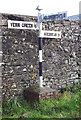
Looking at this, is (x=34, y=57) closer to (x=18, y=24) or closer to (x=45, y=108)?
(x=18, y=24)

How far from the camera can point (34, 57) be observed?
18.8 ft

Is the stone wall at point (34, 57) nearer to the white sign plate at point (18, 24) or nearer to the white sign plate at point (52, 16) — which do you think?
the white sign plate at point (18, 24)

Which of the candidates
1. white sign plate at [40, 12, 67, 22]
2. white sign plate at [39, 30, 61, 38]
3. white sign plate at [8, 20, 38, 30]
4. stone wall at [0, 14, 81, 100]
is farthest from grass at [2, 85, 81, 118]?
white sign plate at [40, 12, 67, 22]

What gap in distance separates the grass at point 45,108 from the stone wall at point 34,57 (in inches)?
17.0

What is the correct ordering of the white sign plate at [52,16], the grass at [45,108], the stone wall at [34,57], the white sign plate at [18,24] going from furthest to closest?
1. the stone wall at [34,57]
2. the white sign plate at [52,16]
3. the white sign plate at [18,24]
4. the grass at [45,108]

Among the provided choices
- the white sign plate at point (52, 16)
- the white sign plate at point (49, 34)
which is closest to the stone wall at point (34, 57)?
the white sign plate at point (49, 34)

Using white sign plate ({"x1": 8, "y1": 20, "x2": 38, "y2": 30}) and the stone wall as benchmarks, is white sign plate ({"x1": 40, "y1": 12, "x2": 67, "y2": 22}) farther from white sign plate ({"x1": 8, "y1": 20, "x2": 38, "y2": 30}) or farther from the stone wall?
the stone wall

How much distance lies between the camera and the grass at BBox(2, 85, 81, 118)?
4.37m

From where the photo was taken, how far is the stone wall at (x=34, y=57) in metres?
5.25

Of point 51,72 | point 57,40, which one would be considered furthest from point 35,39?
point 51,72

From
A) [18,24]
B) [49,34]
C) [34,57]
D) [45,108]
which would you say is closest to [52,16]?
[49,34]

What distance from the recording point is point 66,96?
5684 mm

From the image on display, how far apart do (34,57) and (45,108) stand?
5.85 feet

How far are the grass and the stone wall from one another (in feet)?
1.41
